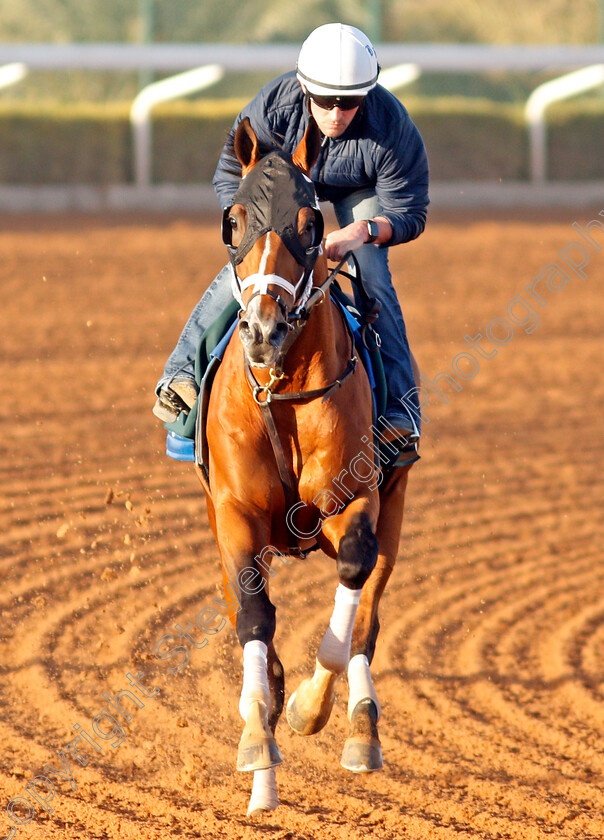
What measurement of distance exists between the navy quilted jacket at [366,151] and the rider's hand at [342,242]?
0.33m

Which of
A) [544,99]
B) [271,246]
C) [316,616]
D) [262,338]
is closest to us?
[262,338]

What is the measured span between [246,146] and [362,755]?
239 cm

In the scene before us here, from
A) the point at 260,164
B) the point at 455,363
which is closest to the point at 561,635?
the point at 260,164

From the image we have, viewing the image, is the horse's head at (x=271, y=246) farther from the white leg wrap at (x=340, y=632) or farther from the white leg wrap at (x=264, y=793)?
the white leg wrap at (x=264, y=793)

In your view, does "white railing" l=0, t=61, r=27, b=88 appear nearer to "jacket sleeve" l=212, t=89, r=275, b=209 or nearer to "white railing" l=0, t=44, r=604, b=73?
"white railing" l=0, t=44, r=604, b=73

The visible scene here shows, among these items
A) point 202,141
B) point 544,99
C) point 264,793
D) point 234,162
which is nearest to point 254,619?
point 264,793

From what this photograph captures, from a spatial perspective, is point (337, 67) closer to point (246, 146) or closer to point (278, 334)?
point (246, 146)

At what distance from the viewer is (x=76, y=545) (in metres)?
8.02

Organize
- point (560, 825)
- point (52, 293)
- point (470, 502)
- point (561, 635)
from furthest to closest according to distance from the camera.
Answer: point (52, 293), point (470, 502), point (561, 635), point (560, 825)

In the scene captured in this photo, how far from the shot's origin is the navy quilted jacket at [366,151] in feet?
16.0

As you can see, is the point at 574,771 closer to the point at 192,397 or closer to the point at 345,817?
the point at 345,817

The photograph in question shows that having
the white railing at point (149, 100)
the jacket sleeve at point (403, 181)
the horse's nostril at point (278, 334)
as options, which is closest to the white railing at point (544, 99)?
the white railing at point (149, 100)

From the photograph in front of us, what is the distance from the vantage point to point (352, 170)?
5.05m

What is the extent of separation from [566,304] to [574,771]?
12.4 metres
